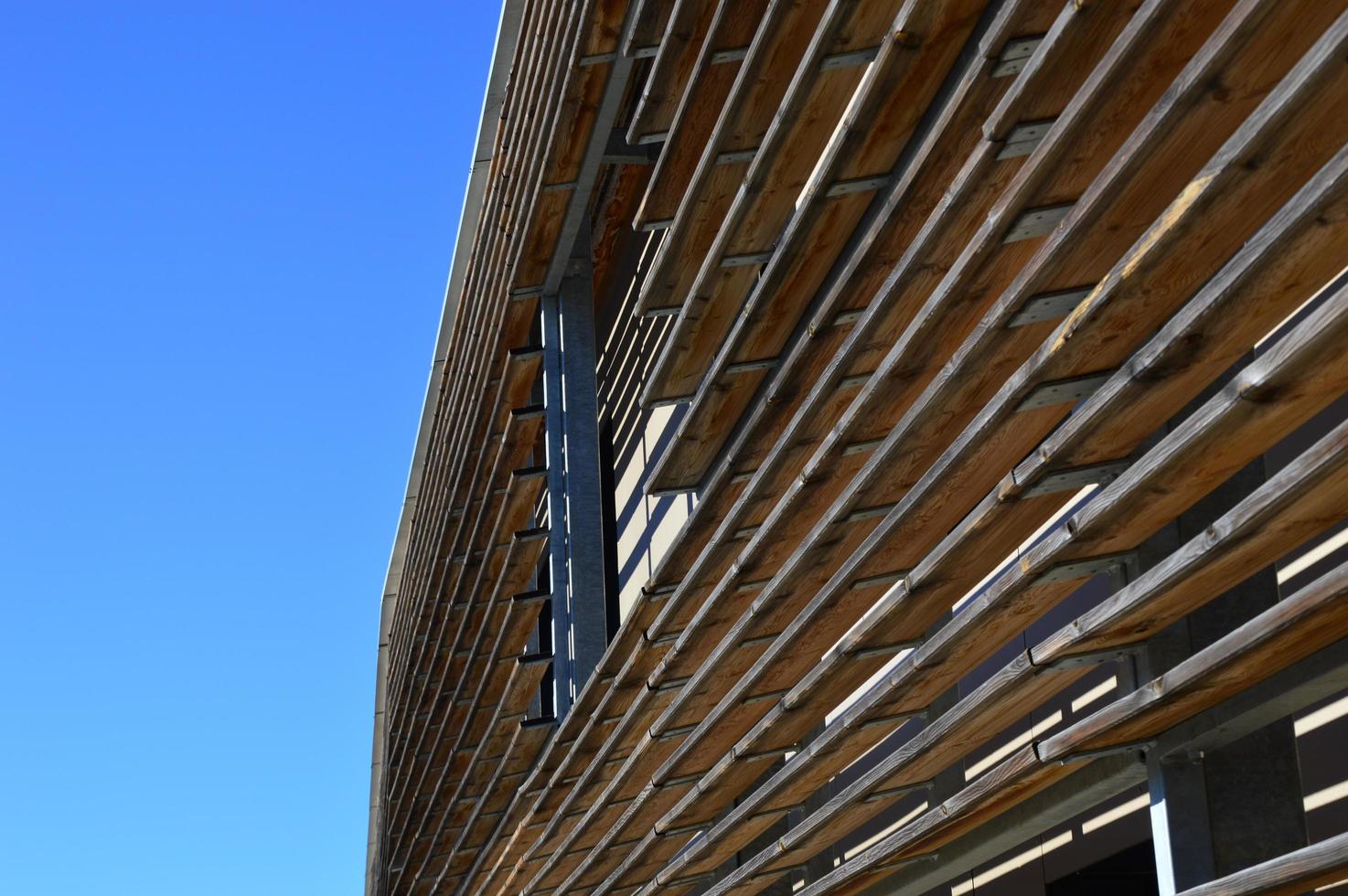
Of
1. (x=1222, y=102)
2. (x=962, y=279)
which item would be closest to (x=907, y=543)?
(x=962, y=279)

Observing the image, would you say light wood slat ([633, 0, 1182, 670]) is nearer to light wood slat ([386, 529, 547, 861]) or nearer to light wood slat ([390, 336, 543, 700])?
light wood slat ([386, 529, 547, 861])

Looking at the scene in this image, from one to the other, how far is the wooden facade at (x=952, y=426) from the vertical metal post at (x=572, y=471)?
0.03 metres

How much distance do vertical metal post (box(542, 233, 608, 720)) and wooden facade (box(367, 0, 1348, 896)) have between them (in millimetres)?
32

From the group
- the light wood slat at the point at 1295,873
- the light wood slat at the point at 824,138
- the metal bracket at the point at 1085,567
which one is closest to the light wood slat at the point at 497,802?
the light wood slat at the point at 824,138

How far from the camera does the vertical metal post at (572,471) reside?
7.36 meters

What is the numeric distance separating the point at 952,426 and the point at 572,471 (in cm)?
425

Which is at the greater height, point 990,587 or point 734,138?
point 734,138

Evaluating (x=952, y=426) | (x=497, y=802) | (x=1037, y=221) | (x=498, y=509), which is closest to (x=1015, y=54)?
(x=1037, y=221)

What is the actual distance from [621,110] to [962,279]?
505 centimetres

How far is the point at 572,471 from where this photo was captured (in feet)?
24.7

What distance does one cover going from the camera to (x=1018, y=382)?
2914 millimetres

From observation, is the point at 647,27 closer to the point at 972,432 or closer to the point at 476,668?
the point at 972,432

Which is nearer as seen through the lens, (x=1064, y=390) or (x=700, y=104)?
(x=1064, y=390)

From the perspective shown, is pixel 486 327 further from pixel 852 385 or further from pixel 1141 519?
pixel 1141 519
